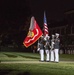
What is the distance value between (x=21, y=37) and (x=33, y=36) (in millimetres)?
65724

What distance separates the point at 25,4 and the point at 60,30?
2746 centimetres

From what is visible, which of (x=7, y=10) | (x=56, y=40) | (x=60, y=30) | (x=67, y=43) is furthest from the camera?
(x=60, y=30)

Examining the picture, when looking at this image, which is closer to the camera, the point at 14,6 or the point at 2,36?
the point at 14,6

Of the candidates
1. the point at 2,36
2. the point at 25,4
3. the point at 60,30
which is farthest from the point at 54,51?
the point at 60,30

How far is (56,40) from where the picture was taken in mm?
25922

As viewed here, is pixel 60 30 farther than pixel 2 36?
Yes

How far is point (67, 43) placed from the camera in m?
78.6

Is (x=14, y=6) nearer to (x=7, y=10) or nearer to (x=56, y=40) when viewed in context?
(x=7, y=10)

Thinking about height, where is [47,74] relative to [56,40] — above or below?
below

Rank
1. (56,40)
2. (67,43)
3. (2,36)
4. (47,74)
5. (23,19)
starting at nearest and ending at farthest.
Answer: (47,74) → (56,40) → (23,19) → (67,43) → (2,36)

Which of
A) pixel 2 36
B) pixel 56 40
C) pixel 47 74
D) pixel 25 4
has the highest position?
pixel 25 4

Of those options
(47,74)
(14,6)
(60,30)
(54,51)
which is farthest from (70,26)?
(47,74)

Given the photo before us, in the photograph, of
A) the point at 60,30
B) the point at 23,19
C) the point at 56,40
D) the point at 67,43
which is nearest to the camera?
the point at 56,40

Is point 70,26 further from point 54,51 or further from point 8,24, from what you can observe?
point 54,51
